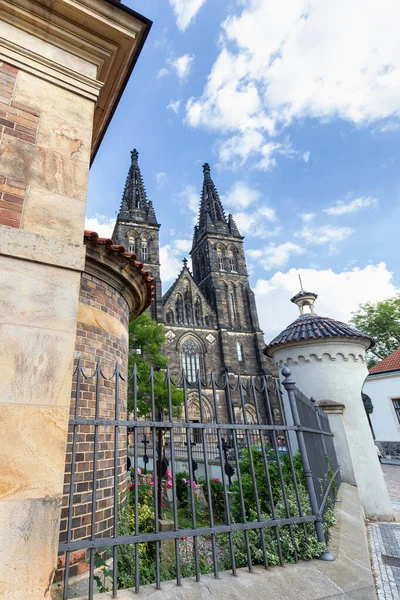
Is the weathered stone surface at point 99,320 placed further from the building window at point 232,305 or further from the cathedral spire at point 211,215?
the cathedral spire at point 211,215

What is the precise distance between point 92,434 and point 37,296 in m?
2.19

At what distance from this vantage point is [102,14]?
2857mm

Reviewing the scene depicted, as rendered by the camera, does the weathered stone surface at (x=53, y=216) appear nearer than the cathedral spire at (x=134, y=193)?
Yes

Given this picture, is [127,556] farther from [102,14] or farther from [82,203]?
[102,14]

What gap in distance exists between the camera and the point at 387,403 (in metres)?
17.8

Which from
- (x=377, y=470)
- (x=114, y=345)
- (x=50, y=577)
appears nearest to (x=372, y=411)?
(x=377, y=470)

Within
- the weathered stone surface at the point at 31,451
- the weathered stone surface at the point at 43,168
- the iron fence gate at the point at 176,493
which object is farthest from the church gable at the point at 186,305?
the weathered stone surface at the point at 31,451

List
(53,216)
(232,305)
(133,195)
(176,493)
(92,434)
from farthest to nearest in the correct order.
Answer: (133,195), (232,305), (92,434), (176,493), (53,216)

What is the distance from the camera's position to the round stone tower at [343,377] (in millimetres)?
6070

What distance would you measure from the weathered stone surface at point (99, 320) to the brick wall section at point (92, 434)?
51 millimetres

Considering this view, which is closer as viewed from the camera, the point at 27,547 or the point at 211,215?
the point at 27,547

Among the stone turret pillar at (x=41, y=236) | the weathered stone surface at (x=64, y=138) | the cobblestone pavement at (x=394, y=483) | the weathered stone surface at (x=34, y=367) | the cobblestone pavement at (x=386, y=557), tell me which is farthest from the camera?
the cobblestone pavement at (x=394, y=483)

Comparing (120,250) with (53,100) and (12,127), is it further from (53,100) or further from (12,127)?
(12,127)

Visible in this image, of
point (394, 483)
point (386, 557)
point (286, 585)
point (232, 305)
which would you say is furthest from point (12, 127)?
point (232, 305)
